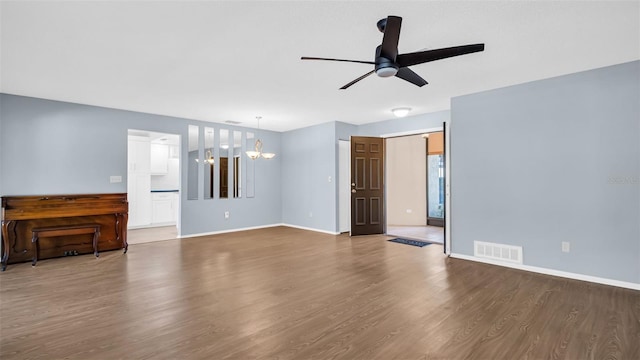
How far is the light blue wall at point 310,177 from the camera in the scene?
23.1ft

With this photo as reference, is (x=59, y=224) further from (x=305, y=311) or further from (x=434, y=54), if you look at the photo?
(x=434, y=54)

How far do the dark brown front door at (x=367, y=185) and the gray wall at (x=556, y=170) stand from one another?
84.9 inches

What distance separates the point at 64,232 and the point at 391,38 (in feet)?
17.2

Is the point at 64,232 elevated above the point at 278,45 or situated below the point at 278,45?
below

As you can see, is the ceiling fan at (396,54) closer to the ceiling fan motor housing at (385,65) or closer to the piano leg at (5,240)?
the ceiling fan motor housing at (385,65)

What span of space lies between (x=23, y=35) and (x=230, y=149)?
4.53m

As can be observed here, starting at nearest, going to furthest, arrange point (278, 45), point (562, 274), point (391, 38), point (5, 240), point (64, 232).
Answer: point (391, 38), point (278, 45), point (562, 274), point (5, 240), point (64, 232)

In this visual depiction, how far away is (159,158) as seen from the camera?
8609 mm

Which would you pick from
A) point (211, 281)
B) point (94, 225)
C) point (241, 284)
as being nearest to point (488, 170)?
point (241, 284)

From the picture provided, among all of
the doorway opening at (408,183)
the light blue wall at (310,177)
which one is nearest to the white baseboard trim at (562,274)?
the light blue wall at (310,177)

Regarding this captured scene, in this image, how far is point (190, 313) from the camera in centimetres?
281

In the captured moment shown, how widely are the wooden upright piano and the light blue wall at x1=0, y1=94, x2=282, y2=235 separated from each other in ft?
1.27

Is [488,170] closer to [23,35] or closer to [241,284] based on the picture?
A: [241,284]

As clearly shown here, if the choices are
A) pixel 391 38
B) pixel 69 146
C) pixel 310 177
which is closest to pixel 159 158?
pixel 69 146
